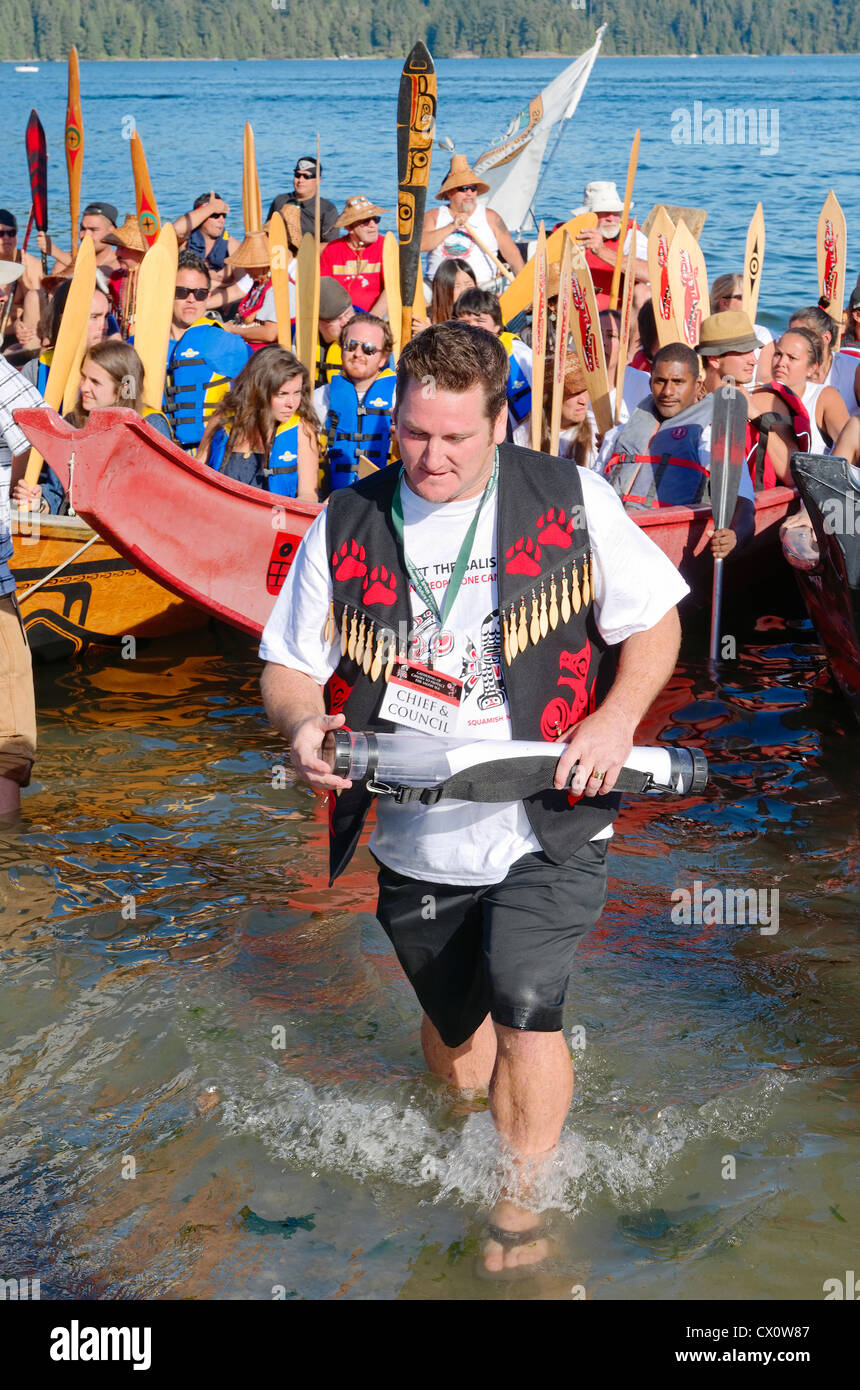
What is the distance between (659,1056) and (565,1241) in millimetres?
952

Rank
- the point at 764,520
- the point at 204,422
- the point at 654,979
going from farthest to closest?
the point at 204,422
the point at 764,520
the point at 654,979

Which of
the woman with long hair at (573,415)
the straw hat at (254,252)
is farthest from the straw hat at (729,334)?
the straw hat at (254,252)

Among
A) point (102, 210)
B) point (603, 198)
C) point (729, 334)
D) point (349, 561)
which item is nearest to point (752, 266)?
point (603, 198)

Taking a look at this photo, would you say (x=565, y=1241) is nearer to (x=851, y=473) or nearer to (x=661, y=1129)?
(x=661, y=1129)

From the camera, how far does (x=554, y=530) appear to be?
9.55ft

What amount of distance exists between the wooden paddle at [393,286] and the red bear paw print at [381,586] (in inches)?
226

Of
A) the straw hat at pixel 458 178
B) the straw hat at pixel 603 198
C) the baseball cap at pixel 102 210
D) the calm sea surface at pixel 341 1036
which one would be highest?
the straw hat at pixel 458 178

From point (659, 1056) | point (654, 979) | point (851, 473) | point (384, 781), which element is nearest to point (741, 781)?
point (851, 473)

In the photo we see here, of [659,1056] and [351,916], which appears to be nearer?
[659,1056]

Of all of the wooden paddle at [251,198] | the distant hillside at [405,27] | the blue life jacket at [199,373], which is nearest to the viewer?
the blue life jacket at [199,373]

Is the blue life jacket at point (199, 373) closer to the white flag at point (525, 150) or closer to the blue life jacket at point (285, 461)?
the blue life jacket at point (285, 461)

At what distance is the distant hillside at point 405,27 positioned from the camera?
128000 millimetres

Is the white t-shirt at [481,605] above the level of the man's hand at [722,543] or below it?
above

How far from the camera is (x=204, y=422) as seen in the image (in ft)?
27.8
